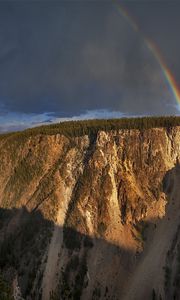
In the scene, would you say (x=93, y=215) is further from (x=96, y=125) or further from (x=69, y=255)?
(x=96, y=125)

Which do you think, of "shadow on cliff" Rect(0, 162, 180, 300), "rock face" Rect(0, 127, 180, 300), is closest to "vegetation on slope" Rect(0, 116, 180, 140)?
A: "rock face" Rect(0, 127, 180, 300)

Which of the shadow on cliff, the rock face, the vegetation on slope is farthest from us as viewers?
the vegetation on slope

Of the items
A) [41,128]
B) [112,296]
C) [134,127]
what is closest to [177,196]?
[134,127]

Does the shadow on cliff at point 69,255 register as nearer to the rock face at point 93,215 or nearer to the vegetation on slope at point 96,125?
the rock face at point 93,215

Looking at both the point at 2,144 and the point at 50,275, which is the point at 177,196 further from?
the point at 2,144

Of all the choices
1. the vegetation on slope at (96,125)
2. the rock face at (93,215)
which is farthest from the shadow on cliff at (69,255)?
the vegetation on slope at (96,125)

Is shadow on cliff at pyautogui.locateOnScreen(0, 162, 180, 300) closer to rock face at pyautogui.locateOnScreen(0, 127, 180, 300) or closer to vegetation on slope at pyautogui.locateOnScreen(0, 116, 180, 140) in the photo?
rock face at pyautogui.locateOnScreen(0, 127, 180, 300)
